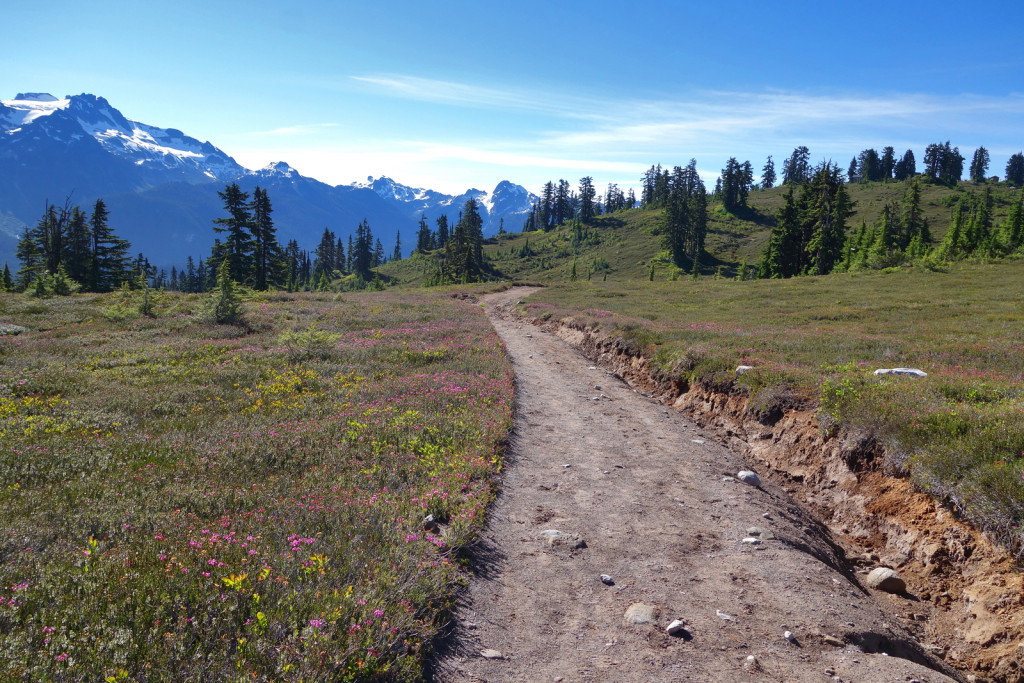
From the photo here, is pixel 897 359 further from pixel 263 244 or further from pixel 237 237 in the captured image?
A: pixel 237 237

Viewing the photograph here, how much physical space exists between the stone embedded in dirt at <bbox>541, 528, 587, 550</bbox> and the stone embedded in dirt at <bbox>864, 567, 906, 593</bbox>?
4.42 m

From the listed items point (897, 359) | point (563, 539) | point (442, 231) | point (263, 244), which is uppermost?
point (442, 231)

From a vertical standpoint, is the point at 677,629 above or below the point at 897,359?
below

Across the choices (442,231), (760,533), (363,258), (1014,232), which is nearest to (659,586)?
(760,533)

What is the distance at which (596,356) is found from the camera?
23547 mm

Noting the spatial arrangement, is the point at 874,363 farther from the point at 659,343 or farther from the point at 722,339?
the point at 659,343

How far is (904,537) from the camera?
25.7 feet

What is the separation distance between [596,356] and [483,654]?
19.2 meters

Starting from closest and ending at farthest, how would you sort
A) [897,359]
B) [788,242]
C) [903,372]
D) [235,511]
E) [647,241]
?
[235,511], [903,372], [897,359], [788,242], [647,241]

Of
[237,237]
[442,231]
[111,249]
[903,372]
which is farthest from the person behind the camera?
[442,231]

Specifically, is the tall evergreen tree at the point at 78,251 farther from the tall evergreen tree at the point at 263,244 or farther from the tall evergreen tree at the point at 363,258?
the tall evergreen tree at the point at 363,258

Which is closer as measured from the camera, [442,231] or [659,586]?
[659,586]

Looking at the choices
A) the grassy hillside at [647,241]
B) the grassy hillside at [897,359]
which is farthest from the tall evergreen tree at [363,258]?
the grassy hillside at [897,359]

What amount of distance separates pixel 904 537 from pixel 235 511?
10.6 metres
